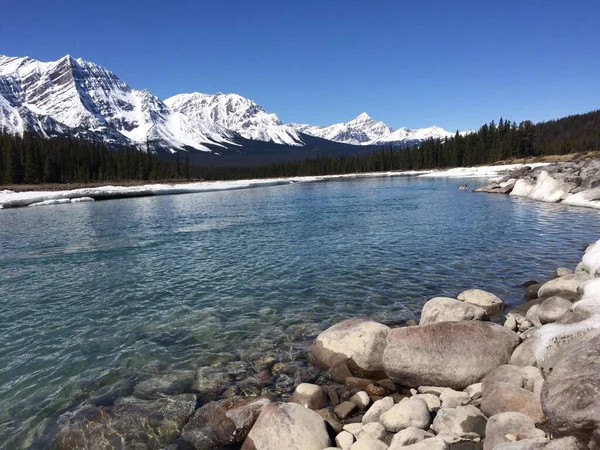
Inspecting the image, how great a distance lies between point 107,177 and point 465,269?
13612 cm

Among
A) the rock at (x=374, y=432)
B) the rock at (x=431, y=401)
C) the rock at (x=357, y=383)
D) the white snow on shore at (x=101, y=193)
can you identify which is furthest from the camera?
the white snow on shore at (x=101, y=193)

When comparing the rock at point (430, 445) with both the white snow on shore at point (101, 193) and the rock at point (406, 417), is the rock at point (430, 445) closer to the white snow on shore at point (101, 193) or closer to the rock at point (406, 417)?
the rock at point (406, 417)

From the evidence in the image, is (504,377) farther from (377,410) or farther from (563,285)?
(563,285)

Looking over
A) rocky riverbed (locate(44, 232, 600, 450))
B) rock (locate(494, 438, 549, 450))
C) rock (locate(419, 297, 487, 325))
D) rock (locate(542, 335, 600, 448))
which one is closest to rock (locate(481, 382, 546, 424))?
rocky riverbed (locate(44, 232, 600, 450))

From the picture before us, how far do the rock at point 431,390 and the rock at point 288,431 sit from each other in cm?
245

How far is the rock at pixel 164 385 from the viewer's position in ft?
27.1

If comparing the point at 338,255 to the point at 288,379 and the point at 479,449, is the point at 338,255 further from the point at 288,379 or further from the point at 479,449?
the point at 479,449

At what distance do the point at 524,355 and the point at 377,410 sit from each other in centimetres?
314

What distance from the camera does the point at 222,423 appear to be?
7086 millimetres

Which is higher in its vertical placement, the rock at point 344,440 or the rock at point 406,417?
the rock at point 406,417

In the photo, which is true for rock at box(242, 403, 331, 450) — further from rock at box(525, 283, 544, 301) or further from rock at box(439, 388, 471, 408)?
rock at box(525, 283, 544, 301)

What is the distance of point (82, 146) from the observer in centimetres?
14275

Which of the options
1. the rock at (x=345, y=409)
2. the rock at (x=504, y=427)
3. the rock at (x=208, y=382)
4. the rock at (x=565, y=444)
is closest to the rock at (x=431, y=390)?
the rock at (x=345, y=409)

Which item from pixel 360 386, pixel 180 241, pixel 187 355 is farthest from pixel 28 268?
pixel 360 386
